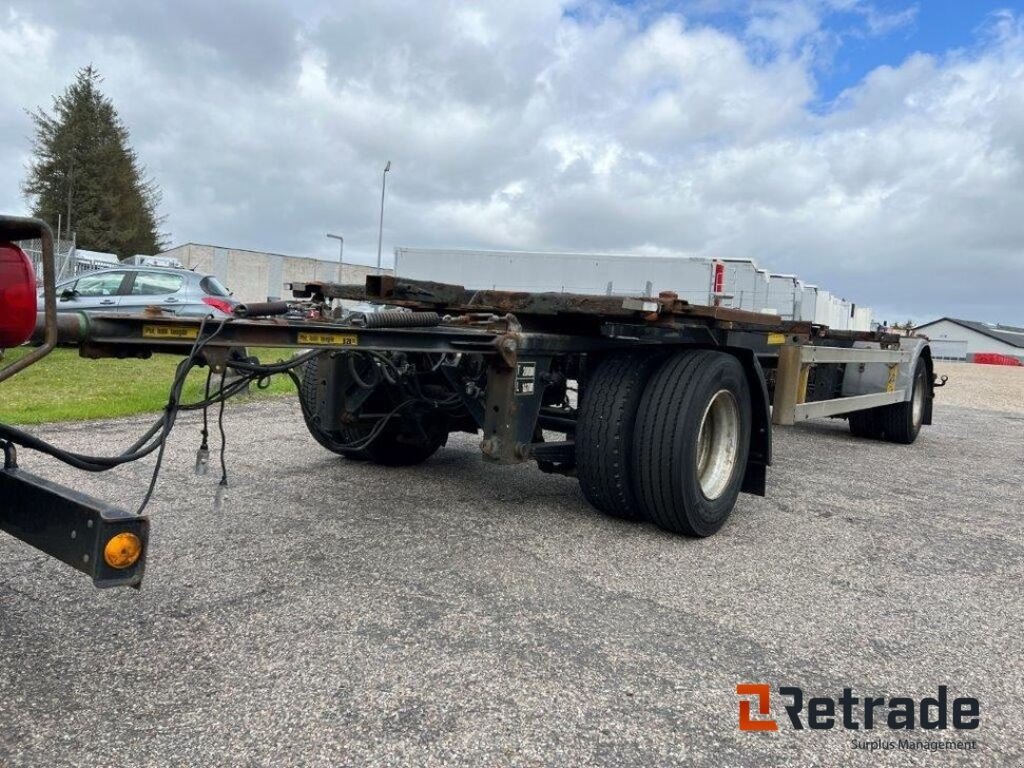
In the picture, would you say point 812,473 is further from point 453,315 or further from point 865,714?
point 865,714

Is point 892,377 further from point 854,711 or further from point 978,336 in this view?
point 978,336

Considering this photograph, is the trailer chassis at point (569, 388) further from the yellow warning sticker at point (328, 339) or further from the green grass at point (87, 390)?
the green grass at point (87, 390)

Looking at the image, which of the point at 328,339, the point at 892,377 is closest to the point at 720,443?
the point at 328,339

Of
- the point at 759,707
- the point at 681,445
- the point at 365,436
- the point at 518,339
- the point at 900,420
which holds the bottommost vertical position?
the point at 759,707

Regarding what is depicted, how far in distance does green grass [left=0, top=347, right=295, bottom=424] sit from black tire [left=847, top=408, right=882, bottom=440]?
6495mm

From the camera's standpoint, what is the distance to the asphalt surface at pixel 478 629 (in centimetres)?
240

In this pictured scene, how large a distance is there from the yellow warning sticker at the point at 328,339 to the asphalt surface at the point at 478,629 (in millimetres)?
1068

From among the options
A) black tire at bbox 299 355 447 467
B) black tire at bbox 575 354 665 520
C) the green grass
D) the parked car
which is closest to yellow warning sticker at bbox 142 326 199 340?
black tire at bbox 299 355 447 467

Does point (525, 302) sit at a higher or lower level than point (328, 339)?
higher

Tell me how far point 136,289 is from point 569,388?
858cm

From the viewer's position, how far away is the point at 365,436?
18.0 feet

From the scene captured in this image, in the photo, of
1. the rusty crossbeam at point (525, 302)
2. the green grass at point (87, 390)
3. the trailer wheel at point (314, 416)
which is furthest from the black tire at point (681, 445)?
the green grass at point (87, 390)

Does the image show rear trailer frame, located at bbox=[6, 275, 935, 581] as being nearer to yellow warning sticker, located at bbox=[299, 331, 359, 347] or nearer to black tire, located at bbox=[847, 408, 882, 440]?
yellow warning sticker, located at bbox=[299, 331, 359, 347]

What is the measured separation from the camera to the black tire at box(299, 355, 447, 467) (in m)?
5.18
